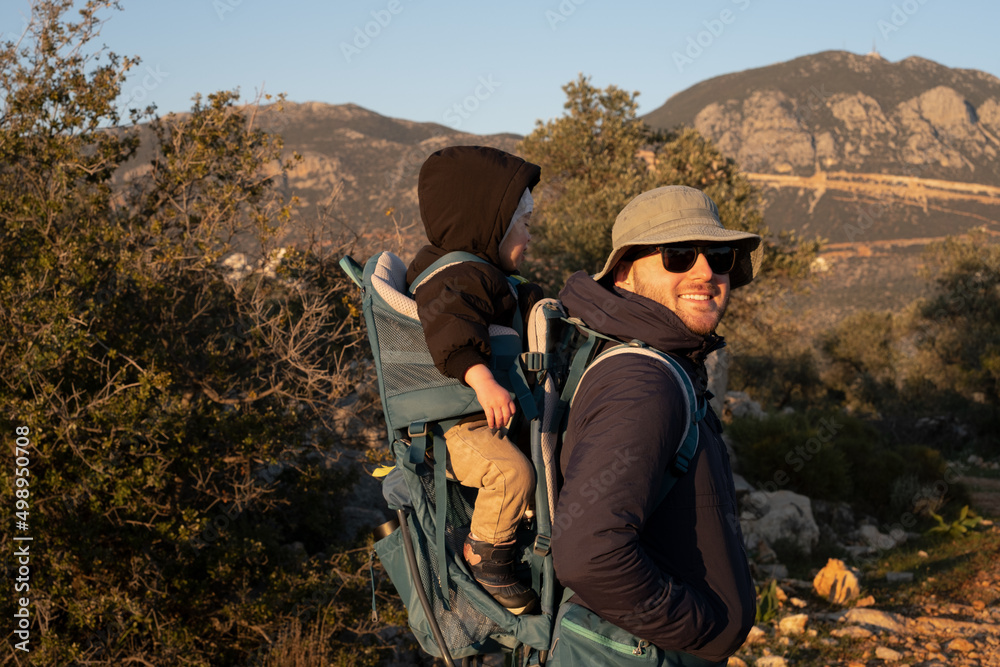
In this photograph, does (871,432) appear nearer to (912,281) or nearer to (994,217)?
(912,281)

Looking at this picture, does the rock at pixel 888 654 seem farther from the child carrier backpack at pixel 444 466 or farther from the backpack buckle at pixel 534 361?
the backpack buckle at pixel 534 361

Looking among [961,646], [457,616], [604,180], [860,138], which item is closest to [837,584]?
[961,646]

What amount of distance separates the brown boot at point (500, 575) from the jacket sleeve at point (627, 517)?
0.37 m

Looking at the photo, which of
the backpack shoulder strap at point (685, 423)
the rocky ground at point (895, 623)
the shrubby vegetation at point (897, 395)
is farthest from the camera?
the shrubby vegetation at point (897, 395)

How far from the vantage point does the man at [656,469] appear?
157 cm

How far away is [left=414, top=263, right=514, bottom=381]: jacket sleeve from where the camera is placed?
1.92 meters

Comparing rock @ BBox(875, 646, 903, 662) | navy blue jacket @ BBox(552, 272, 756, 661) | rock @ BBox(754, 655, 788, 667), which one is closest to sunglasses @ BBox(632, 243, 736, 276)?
navy blue jacket @ BBox(552, 272, 756, 661)

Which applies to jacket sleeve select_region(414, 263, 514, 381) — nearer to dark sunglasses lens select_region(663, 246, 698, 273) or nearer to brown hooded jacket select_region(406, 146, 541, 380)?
brown hooded jacket select_region(406, 146, 541, 380)

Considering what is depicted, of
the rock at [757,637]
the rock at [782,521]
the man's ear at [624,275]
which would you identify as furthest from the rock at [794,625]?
the man's ear at [624,275]

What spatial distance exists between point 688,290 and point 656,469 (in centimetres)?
63

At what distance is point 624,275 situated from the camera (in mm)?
2182

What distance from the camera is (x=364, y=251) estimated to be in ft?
23.4

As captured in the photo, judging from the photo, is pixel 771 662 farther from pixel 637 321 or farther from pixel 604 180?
pixel 604 180

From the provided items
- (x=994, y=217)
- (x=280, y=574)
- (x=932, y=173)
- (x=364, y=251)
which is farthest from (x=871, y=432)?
(x=932, y=173)
